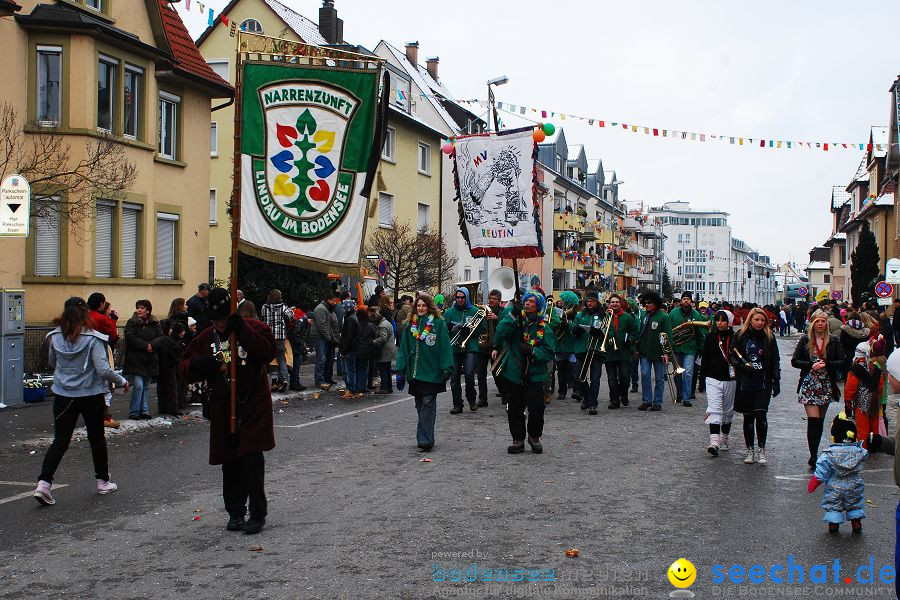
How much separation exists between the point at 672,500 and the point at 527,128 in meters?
7.20

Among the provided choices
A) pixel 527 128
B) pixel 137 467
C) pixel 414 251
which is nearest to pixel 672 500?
pixel 137 467

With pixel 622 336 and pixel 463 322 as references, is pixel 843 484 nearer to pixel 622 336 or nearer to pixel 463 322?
pixel 622 336

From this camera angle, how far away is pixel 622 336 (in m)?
15.0

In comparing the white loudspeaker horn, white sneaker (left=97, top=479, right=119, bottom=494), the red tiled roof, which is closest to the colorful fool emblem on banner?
white sneaker (left=97, top=479, right=119, bottom=494)

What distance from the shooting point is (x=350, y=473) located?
907 cm

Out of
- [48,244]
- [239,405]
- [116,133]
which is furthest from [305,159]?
[116,133]

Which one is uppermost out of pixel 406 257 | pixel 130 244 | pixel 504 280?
pixel 406 257

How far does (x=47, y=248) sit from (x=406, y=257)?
1512 centimetres

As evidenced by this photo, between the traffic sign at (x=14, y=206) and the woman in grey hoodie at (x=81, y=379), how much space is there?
476cm

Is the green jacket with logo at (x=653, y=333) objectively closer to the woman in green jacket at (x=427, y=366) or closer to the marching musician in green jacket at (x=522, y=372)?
the marching musician in green jacket at (x=522, y=372)

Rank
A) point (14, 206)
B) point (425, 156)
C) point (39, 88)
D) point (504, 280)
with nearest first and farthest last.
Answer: point (14, 206)
point (504, 280)
point (39, 88)
point (425, 156)

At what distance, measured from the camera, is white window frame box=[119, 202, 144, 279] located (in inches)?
789

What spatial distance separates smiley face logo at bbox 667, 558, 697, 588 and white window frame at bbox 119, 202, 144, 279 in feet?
55.2

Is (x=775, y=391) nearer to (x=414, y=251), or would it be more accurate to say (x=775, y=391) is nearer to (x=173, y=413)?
(x=173, y=413)
